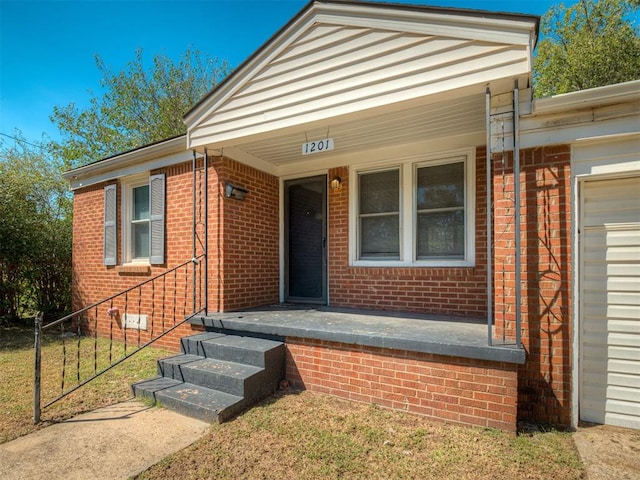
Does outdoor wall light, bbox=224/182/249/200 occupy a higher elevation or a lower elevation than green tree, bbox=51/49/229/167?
lower

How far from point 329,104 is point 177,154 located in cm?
290

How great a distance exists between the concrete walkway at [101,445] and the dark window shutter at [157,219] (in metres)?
2.58

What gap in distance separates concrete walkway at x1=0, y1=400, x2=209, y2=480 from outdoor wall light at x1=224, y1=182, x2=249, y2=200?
278 centimetres

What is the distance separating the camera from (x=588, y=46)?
37.2 feet

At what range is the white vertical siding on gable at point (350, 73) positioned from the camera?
2.78m

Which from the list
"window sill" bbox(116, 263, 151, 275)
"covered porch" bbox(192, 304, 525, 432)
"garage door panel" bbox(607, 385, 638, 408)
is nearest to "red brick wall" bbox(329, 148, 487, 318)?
"covered porch" bbox(192, 304, 525, 432)

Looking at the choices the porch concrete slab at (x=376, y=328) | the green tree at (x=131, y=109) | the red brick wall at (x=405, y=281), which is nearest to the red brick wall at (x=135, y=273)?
the porch concrete slab at (x=376, y=328)

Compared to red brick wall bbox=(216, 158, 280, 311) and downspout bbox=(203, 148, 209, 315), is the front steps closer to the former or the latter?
downspout bbox=(203, 148, 209, 315)

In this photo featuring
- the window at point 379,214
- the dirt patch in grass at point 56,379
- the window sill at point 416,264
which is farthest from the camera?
the window at point 379,214

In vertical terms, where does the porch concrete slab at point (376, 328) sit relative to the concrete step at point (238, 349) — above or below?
above

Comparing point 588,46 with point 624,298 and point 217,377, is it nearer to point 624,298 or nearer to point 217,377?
point 624,298

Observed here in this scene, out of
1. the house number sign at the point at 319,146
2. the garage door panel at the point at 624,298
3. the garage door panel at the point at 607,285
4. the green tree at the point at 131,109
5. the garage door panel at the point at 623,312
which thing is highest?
the green tree at the point at 131,109

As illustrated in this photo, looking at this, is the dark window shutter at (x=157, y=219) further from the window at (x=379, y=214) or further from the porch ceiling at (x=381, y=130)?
the window at (x=379, y=214)

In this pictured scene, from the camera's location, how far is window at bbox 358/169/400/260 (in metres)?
4.80
